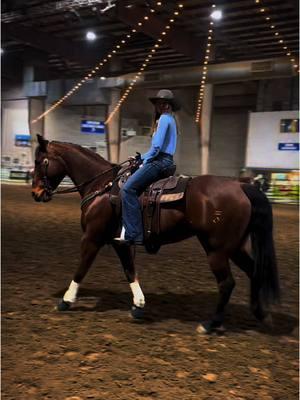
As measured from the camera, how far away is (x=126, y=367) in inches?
125

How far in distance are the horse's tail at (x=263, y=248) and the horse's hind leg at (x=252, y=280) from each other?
41mm

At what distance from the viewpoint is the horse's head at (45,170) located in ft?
15.4

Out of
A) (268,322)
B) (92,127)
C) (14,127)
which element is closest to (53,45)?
(92,127)

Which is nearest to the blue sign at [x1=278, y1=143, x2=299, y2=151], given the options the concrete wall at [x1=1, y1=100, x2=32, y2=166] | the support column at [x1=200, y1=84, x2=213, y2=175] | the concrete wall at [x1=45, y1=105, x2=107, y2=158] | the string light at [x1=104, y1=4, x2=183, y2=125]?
the support column at [x1=200, y1=84, x2=213, y2=175]

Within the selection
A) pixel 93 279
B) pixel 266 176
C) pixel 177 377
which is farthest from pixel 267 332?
pixel 266 176

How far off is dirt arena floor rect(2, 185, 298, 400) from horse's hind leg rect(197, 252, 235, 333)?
117 millimetres

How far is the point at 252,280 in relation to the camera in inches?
164

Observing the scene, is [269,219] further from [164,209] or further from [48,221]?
[48,221]

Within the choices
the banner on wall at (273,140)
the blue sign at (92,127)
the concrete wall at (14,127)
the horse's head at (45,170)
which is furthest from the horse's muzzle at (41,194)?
the concrete wall at (14,127)

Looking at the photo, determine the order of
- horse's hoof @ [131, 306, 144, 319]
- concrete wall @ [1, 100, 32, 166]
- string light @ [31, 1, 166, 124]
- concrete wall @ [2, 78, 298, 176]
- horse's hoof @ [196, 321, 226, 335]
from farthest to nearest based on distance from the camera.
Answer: concrete wall @ [1, 100, 32, 166] < concrete wall @ [2, 78, 298, 176] < string light @ [31, 1, 166, 124] < horse's hoof @ [131, 306, 144, 319] < horse's hoof @ [196, 321, 226, 335]

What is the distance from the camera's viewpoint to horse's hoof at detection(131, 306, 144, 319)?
168 inches

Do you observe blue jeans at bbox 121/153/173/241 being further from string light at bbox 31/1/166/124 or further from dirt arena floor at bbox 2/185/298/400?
string light at bbox 31/1/166/124

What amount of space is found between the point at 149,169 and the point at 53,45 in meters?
23.0

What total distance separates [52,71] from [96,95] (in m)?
6.80
